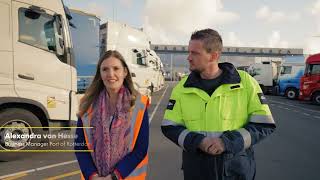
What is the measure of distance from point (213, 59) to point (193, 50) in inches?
6.0

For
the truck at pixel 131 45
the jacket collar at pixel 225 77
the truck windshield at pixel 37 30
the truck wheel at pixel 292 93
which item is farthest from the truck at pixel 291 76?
the jacket collar at pixel 225 77

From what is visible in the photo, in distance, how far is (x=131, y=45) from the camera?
57.6 feet

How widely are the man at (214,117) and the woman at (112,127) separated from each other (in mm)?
245

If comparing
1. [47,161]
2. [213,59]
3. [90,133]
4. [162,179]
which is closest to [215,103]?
[213,59]

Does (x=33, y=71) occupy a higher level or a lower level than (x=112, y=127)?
higher

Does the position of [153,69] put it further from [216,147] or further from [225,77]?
[216,147]

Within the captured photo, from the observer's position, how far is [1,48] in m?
6.68

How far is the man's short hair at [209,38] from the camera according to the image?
2.66m

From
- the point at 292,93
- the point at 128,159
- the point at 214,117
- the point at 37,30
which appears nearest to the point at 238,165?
the point at 214,117

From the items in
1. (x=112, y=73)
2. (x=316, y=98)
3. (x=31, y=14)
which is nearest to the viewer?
(x=112, y=73)

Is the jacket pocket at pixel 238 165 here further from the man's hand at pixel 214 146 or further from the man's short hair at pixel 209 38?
the man's short hair at pixel 209 38

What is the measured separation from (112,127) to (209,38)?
91 cm

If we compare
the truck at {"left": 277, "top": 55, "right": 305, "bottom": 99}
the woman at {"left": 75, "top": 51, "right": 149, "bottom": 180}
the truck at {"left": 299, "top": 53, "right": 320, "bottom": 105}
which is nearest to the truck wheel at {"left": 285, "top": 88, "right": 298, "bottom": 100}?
the truck at {"left": 277, "top": 55, "right": 305, "bottom": 99}

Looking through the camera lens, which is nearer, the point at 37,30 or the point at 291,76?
the point at 37,30
